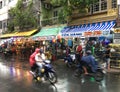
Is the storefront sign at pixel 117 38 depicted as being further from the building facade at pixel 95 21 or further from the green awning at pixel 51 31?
the green awning at pixel 51 31

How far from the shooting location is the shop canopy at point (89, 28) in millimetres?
22375

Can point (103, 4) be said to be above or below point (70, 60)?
above

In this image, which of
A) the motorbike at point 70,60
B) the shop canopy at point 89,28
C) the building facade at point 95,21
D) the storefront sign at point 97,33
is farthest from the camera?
the building facade at point 95,21

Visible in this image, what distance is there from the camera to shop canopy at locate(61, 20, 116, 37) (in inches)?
881

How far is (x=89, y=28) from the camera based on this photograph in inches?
979

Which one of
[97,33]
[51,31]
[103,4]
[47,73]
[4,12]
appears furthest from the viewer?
[4,12]

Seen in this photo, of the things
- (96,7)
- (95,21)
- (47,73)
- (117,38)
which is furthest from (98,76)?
(96,7)

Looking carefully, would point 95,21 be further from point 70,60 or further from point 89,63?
point 89,63

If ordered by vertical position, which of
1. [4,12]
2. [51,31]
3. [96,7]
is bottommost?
[51,31]

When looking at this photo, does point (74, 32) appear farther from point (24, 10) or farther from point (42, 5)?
point (24, 10)

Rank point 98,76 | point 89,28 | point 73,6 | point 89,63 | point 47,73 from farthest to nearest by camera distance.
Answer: point 73,6, point 89,28, point 89,63, point 98,76, point 47,73

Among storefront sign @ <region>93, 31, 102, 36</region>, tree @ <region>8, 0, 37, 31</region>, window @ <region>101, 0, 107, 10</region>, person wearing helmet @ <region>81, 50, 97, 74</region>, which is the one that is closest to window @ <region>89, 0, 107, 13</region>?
window @ <region>101, 0, 107, 10</region>

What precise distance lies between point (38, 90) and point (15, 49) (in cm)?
2348

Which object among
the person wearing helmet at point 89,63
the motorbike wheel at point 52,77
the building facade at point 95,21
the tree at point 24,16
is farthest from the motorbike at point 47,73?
the tree at point 24,16
